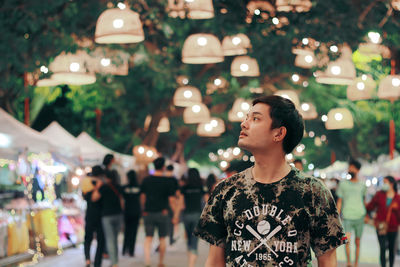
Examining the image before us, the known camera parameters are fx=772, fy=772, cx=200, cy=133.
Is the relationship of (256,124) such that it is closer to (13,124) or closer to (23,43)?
(23,43)

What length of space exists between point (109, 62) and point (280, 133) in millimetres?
12509

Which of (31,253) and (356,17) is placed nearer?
(356,17)

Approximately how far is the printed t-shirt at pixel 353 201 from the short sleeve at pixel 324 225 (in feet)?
31.3

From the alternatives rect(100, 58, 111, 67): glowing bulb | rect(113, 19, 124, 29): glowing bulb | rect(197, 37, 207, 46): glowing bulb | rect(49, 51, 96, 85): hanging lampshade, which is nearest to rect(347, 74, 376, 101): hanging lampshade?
rect(197, 37, 207, 46): glowing bulb

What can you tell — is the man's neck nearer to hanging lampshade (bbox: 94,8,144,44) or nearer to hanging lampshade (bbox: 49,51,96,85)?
hanging lampshade (bbox: 94,8,144,44)

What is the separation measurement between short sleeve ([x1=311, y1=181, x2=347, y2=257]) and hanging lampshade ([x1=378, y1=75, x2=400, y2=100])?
386 inches

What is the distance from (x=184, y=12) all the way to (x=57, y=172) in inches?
401

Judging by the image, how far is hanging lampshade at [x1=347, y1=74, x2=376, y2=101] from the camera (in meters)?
15.5

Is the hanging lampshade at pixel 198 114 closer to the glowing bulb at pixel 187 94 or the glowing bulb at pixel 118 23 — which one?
the glowing bulb at pixel 187 94

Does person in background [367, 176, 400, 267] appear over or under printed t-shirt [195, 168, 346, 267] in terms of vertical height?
under

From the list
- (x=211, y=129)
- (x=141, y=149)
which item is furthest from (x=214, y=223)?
(x=141, y=149)

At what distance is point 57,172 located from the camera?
69.0ft

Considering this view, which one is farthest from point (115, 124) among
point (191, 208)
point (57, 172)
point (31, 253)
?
point (191, 208)

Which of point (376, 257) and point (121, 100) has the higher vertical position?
point (121, 100)
